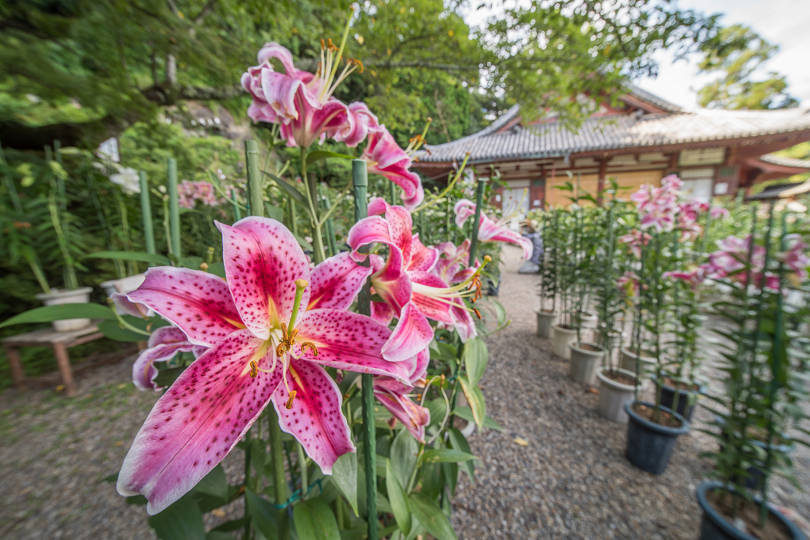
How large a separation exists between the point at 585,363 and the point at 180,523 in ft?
8.88

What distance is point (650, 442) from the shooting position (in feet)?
5.73

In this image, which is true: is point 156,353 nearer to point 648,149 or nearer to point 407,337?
point 407,337

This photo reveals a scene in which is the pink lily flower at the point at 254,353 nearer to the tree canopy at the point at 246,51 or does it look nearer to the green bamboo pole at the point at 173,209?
the green bamboo pole at the point at 173,209

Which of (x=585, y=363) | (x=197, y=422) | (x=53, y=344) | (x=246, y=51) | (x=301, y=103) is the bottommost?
(x=585, y=363)

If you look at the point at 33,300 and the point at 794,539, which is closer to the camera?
the point at 794,539

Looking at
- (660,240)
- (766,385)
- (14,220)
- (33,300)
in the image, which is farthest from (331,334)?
(33,300)

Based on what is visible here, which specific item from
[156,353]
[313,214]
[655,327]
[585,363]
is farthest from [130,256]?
[585,363]

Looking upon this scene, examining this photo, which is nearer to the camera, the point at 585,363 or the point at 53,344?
the point at 53,344

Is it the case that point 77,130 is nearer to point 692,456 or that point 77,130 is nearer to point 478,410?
point 478,410

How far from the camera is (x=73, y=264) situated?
248 cm

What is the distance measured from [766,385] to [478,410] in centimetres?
112

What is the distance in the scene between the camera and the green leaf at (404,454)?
0.73 metres

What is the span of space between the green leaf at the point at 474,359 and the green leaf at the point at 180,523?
0.55 m

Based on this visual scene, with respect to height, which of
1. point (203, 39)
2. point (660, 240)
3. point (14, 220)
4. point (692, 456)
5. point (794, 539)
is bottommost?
point (692, 456)
